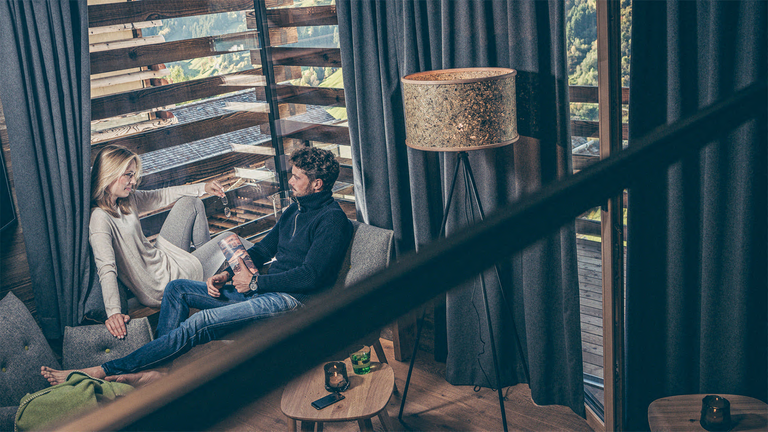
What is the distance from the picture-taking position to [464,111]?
223cm

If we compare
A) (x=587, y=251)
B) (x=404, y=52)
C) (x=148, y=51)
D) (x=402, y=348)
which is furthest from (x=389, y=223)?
(x=148, y=51)

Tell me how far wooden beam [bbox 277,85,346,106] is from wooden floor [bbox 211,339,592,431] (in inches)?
63.6

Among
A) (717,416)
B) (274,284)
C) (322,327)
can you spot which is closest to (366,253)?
(274,284)

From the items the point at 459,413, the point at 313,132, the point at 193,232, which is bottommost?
the point at 459,413

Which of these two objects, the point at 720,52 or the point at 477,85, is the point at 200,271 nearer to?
the point at 477,85

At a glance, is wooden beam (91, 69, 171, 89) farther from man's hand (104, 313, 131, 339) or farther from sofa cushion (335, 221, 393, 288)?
sofa cushion (335, 221, 393, 288)

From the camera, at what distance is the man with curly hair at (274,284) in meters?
2.64

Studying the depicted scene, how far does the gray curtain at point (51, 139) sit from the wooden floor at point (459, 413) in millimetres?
1102

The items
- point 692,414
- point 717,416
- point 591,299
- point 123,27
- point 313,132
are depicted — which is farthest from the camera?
point 313,132

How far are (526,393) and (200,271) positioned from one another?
177cm

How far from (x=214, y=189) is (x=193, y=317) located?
2.67 ft

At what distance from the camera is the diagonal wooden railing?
0.16 metres

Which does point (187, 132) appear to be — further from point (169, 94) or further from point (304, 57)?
point (304, 57)

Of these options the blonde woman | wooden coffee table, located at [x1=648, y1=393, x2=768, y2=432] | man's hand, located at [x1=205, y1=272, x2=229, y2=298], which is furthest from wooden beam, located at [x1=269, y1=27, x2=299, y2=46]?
wooden coffee table, located at [x1=648, y1=393, x2=768, y2=432]
